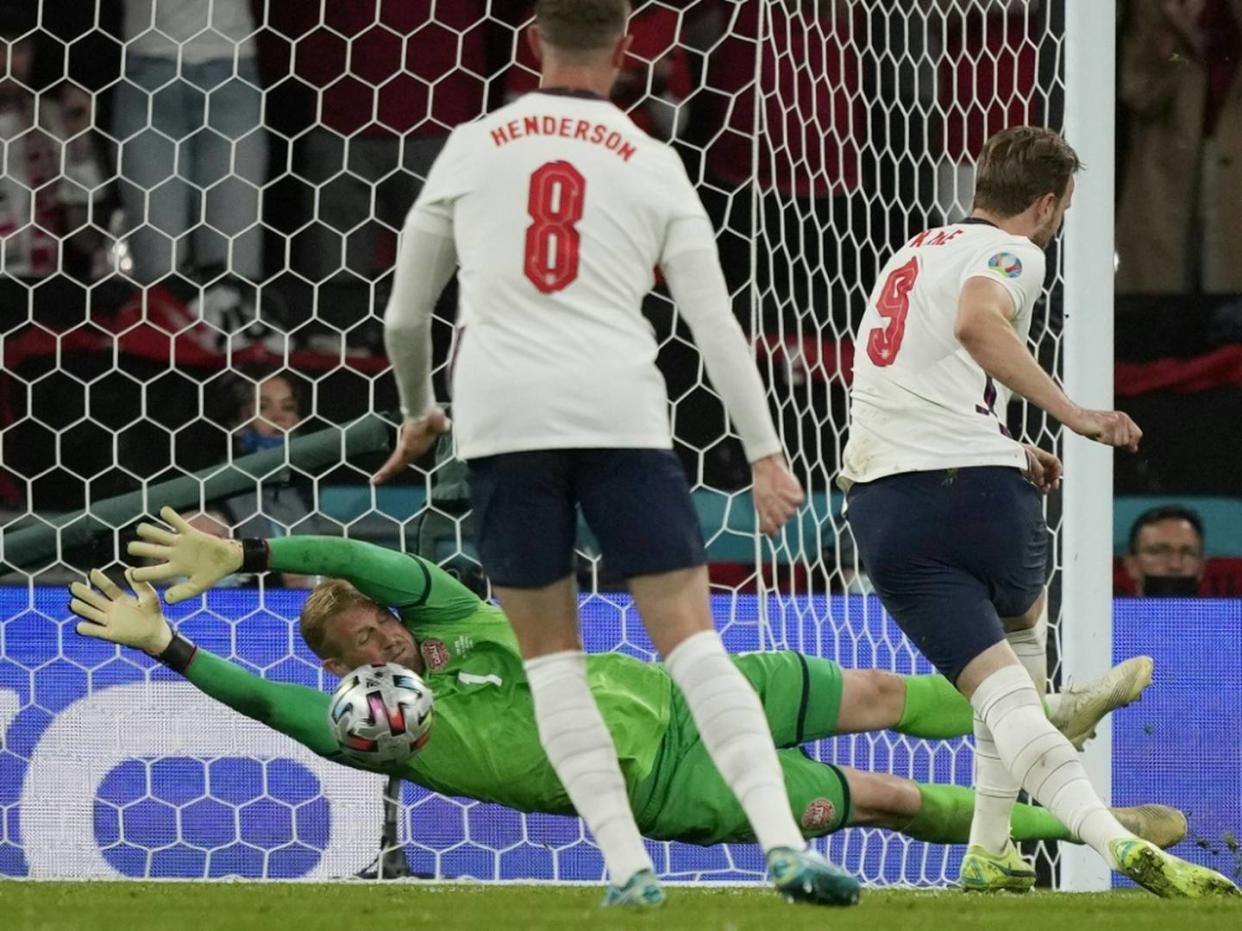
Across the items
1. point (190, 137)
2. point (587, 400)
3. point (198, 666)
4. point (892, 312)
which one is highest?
point (190, 137)

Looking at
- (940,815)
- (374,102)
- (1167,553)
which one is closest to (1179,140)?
(1167,553)

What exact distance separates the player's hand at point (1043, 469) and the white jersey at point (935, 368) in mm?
160

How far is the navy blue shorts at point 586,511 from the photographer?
294cm

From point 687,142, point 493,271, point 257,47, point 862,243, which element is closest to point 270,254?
point 257,47

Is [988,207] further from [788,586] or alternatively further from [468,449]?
[788,586]

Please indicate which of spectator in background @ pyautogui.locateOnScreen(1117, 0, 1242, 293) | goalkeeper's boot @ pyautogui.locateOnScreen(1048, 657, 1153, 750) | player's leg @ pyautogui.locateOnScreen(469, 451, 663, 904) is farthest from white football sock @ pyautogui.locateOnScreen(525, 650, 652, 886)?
spectator in background @ pyautogui.locateOnScreen(1117, 0, 1242, 293)

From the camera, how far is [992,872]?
4.21 metres

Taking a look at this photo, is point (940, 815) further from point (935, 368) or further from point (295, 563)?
point (295, 563)

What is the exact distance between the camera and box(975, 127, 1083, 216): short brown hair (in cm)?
393

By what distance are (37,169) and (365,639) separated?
209 centimetres

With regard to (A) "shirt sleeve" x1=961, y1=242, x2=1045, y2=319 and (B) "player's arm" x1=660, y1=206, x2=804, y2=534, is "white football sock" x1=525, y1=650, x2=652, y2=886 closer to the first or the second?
(B) "player's arm" x1=660, y1=206, x2=804, y2=534

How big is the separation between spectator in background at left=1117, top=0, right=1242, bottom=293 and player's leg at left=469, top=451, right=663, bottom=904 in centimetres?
400

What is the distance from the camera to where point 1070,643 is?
16.2ft

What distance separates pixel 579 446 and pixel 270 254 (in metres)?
3.39
